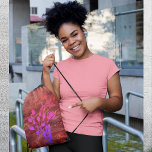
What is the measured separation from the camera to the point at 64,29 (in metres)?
1.74

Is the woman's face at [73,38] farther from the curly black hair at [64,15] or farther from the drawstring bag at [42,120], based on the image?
the drawstring bag at [42,120]

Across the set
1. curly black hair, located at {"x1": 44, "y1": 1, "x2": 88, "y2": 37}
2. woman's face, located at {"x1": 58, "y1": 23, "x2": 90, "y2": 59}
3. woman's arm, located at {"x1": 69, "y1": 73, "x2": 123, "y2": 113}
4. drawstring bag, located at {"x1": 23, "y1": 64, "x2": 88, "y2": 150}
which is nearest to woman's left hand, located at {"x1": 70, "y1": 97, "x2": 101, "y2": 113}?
woman's arm, located at {"x1": 69, "y1": 73, "x2": 123, "y2": 113}

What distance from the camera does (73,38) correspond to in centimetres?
173

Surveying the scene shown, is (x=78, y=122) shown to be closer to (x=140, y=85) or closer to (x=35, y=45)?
(x=140, y=85)

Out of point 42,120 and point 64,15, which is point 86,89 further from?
point 64,15

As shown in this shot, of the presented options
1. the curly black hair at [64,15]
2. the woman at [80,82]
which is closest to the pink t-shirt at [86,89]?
the woman at [80,82]

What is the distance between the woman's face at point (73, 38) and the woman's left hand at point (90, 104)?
27 cm

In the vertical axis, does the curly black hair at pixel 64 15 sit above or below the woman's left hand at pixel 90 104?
above

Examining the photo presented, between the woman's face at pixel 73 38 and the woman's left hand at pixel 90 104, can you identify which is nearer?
the woman's left hand at pixel 90 104

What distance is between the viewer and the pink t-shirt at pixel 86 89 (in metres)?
1.68

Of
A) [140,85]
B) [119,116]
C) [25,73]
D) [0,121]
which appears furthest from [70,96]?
[25,73]

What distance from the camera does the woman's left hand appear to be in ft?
5.19

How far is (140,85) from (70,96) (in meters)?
3.75

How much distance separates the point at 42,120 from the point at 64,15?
0.55 m
